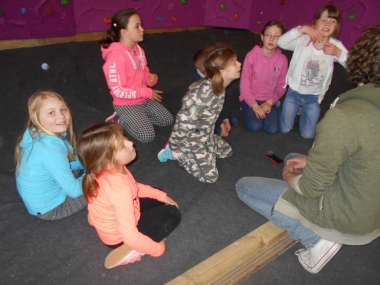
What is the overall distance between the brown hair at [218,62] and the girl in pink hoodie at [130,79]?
897mm

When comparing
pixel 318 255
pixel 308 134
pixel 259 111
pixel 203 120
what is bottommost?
pixel 318 255

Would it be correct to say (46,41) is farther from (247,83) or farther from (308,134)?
(308,134)

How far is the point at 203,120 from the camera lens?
239 centimetres

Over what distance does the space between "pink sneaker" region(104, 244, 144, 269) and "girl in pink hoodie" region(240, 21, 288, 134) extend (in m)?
1.91

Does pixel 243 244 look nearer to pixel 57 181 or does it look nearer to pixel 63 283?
pixel 63 283

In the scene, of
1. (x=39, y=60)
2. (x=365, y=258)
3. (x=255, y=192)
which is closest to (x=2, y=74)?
(x=39, y=60)

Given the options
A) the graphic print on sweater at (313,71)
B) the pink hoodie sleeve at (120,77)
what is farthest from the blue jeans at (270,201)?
the graphic print on sweater at (313,71)

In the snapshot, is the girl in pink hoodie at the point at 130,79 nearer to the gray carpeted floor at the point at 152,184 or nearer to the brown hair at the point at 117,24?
the brown hair at the point at 117,24

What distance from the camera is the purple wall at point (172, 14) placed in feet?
13.1

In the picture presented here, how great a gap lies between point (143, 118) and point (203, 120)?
76 cm

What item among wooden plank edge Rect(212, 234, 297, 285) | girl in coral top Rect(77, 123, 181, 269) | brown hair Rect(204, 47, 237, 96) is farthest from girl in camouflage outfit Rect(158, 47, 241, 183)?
girl in coral top Rect(77, 123, 181, 269)

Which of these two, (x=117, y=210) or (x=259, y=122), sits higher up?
(x=117, y=210)

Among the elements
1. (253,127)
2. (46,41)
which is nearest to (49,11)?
(46,41)

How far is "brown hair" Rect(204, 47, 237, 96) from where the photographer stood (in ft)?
7.11
